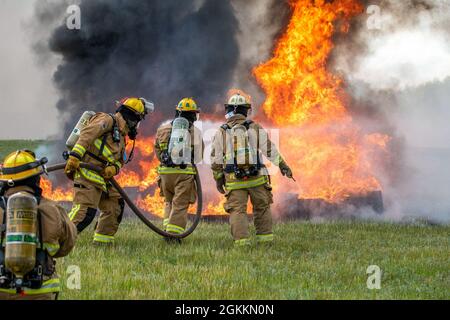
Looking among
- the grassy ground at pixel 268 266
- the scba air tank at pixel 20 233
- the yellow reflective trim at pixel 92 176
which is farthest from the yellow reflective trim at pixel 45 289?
the yellow reflective trim at pixel 92 176

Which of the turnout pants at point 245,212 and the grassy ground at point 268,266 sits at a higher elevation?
the turnout pants at point 245,212

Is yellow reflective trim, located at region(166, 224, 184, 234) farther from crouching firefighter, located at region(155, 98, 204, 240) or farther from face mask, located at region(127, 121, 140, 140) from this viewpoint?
face mask, located at region(127, 121, 140, 140)

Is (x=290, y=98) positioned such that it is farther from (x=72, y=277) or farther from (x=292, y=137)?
(x=72, y=277)

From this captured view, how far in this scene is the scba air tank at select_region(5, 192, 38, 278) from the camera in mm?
4242

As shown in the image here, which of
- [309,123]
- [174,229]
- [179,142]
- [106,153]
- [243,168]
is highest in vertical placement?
[309,123]

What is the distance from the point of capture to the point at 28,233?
427cm

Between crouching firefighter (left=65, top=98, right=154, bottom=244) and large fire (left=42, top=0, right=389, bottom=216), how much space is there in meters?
5.19

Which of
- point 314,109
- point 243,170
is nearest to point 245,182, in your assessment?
point 243,170

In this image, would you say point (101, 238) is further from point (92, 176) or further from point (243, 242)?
point (243, 242)

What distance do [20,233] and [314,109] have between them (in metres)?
12.1

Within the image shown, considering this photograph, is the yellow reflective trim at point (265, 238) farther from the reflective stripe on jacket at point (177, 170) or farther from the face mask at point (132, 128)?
the face mask at point (132, 128)

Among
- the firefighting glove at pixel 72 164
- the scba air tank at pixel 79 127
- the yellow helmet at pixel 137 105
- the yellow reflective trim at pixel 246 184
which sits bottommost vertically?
the yellow reflective trim at pixel 246 184

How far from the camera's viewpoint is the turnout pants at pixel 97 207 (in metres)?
8.67

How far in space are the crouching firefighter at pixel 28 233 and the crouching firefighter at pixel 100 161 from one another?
3741 mm
